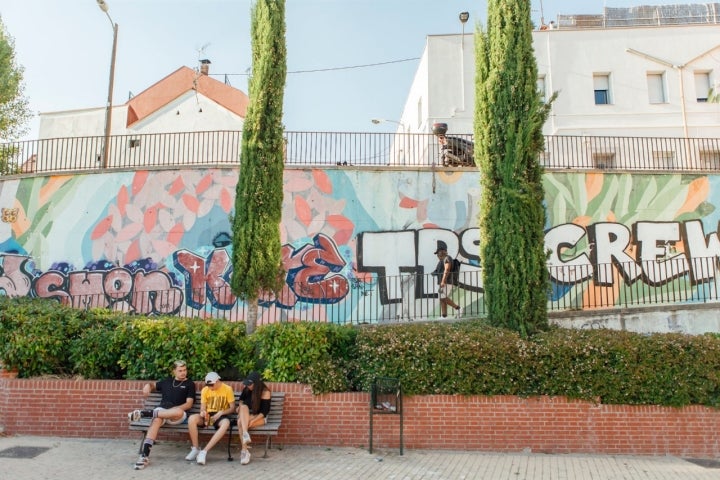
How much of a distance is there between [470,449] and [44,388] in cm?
662

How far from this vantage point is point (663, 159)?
18.0 metres

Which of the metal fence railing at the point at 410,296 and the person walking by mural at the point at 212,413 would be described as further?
the metal fence railing at the point at 410,296

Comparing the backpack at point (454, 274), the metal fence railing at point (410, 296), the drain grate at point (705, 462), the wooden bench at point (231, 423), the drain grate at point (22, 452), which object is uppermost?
the backpack at point (454, 274)

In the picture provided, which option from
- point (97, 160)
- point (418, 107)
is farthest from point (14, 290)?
point (418, 107)

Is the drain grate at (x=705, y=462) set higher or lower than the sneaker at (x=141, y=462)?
lower

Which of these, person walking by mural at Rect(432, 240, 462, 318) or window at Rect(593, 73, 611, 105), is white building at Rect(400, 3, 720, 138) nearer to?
window at Rect(593, 73, 611, 105)

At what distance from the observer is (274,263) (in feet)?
32.1

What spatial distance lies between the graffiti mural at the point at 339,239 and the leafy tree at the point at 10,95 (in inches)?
284

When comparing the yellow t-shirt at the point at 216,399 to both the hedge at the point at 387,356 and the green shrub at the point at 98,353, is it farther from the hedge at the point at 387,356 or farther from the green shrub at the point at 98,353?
the green shrub at the point at 98,353

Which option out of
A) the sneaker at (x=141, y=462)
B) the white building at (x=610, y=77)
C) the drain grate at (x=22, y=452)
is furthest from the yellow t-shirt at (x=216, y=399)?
the white building at (x=610, y=77)

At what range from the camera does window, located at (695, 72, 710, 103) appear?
2191 centimetres

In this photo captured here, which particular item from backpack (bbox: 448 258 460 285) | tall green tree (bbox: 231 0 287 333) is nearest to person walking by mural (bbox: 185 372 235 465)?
tall green tree (bbox: 231 0 287 333)

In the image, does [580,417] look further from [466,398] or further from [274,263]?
[274,263]

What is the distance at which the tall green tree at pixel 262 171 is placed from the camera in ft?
31.6
